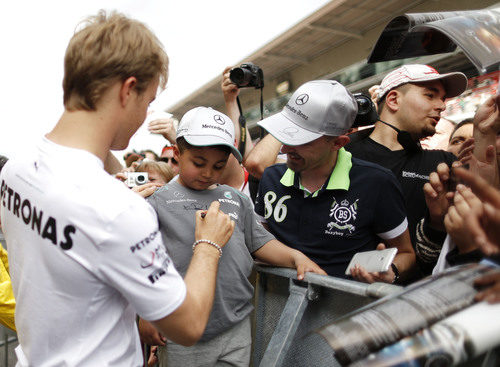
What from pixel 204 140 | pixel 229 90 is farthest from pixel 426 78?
pixel 204 140

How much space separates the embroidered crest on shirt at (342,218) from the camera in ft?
6.22

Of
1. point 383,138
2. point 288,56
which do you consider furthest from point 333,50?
point 383,138

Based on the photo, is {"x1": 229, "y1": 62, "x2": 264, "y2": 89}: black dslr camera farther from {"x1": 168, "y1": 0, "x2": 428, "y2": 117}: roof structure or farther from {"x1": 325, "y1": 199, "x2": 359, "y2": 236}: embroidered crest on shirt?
{"x1": 168, "y1": 0, "x2": 428, "y2": 117}: roof structure

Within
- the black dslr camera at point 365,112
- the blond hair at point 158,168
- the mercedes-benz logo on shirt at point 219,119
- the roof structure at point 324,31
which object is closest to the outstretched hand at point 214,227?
the mercedes-benz logo on shirt at point 219,119

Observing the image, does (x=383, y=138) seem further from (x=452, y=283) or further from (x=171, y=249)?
(x=452, y=283)

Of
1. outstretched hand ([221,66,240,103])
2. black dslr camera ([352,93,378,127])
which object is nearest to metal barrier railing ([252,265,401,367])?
black dslr camera ([352,93,378,127])

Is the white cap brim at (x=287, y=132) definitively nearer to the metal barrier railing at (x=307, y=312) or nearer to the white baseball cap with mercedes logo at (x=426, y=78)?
the metal barrier railing at (x=307, y=312)

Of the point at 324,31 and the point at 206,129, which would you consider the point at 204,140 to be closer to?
the point at 206,129

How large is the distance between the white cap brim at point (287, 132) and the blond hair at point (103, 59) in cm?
94

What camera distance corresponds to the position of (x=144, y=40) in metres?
1.17

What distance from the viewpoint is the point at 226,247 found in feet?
6.11

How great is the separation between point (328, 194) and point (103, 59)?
1.25 meters

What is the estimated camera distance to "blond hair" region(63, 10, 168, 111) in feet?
3.63

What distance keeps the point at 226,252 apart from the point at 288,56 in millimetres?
14072
